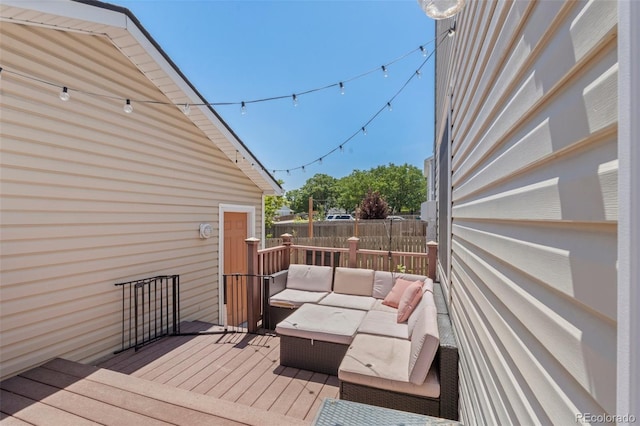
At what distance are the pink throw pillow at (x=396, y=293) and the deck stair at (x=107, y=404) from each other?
7.88 ft

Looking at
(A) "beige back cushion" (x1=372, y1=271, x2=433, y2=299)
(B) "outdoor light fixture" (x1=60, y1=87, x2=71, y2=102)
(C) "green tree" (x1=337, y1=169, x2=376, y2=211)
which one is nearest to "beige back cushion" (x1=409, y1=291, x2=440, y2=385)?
(A) "beige back cushion" (x1=372, y1=271, x2=433, y2=299)

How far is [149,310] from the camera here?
3.94 m

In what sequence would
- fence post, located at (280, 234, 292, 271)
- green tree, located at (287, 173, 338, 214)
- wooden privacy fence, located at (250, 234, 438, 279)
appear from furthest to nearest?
green tree, located at (287, 173, 338, 214), fence post, located at (280, 234, 292, 271), wooden privacy fence, located at (250, 234, 438, 279)

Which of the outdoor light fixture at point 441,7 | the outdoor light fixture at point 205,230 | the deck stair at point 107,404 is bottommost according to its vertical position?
the deck stair at point 107,404

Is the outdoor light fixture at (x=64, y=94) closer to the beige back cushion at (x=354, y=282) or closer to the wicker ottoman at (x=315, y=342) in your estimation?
the wicker ottoman at (x=315, y=342)

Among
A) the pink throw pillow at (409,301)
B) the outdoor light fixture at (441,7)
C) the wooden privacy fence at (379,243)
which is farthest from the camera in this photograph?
the wooden privacy fence at (379,243)

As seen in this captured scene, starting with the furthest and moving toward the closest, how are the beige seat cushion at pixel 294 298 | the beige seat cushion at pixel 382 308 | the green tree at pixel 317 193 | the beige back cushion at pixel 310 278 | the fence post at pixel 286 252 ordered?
the green tree at pixel 317 193 → the fence post at pixel 286 252 → the beige back cushion at pixel 310 278 → the beige seat cushion at pixel 294 298 → the beige seat cushion at pixel 382 308

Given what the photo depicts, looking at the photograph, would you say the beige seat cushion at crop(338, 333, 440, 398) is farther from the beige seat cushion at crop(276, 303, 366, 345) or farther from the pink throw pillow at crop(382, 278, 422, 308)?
the pink throw pillow at crop(382, 278, 422, 308)

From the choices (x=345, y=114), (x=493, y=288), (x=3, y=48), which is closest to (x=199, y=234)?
(x=3, y=48)

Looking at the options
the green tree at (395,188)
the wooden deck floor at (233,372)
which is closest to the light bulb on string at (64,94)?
the wooden deck floor at (233,372)

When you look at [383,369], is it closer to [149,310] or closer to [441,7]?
[441,7]

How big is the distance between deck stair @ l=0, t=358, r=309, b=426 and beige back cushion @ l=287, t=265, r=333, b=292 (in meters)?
2.72

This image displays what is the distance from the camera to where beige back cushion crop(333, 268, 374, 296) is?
187 inches

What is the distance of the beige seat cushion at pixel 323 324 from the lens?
3275 millimetres
